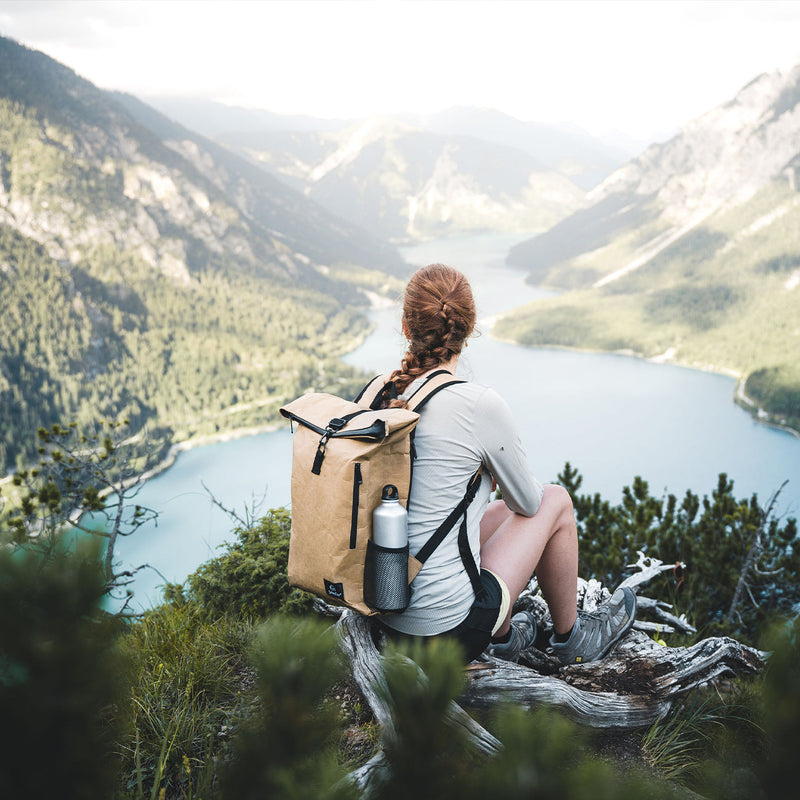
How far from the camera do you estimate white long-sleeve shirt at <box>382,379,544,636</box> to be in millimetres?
1907

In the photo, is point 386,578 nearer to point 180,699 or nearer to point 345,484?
point 345,484

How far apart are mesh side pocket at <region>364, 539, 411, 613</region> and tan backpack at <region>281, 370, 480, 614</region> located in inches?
0.7

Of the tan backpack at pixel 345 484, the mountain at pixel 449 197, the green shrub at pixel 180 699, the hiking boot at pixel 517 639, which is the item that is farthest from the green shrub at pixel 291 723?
the mountain at pixel 449 197

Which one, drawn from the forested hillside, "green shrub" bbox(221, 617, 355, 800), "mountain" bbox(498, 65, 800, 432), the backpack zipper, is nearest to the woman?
the backpack zipper

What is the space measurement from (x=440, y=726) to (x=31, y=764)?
1.17 feet

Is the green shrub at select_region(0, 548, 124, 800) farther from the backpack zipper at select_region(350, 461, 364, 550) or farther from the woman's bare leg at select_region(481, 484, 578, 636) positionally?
the woman's bare leg at select_region(481, 484, 578, 636)

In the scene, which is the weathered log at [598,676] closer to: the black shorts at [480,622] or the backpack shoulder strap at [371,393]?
the black shorts at [480,622]

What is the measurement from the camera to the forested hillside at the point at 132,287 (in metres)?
65.4

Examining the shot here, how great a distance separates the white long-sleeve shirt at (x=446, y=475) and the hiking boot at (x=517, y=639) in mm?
541

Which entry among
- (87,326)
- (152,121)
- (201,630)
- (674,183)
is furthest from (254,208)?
(201,630)

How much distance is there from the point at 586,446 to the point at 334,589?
52.4 meters

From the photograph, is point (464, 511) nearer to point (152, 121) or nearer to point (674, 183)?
point (674, 183)

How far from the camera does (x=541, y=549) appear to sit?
2.27 metres

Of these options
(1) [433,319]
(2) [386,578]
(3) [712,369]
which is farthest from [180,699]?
(3) [712,369]
